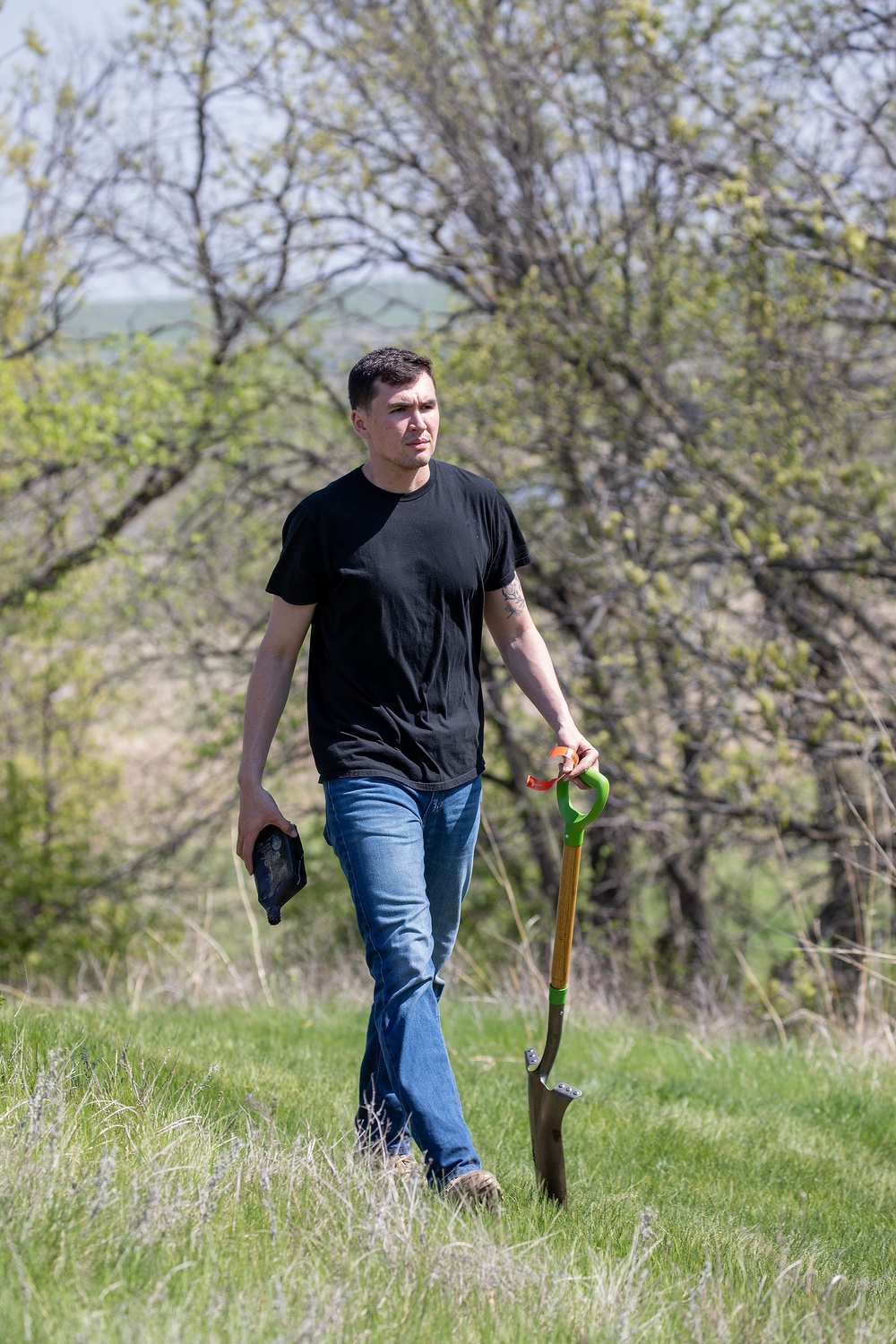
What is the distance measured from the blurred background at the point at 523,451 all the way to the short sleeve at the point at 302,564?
348cm

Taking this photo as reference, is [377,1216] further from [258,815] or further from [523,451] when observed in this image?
[523,451]

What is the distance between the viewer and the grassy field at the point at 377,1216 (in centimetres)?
209

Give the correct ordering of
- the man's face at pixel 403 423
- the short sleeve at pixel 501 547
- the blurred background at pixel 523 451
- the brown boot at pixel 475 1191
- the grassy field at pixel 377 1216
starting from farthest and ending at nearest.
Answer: the blurred background at pixel 523 451, the short sleeve at pixel 501 547, the man's face at pixel 403 423, the brown boot at pixel 475 1191, the grassy field at pixel 377 1216

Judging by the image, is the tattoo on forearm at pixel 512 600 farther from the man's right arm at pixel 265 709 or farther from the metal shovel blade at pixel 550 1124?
the metal shovel blade at pixel 550 1124

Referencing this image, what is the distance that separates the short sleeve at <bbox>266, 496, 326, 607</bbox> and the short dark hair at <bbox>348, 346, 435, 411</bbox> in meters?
0.28

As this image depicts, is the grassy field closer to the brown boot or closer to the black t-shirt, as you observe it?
the brown boot

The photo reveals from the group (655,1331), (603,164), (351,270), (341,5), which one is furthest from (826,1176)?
(341,5)

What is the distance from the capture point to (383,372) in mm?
3162

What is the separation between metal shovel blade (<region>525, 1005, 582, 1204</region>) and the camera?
9.81 ft

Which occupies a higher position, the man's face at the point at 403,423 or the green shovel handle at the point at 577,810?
the man's face at the point at 403,423

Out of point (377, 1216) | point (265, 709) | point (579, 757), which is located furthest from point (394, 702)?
point (377, 1216)

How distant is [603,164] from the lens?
9.69 m

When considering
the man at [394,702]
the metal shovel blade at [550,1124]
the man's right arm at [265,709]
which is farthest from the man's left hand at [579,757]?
the man's right arm at [265,709]

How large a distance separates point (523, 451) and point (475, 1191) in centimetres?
743
